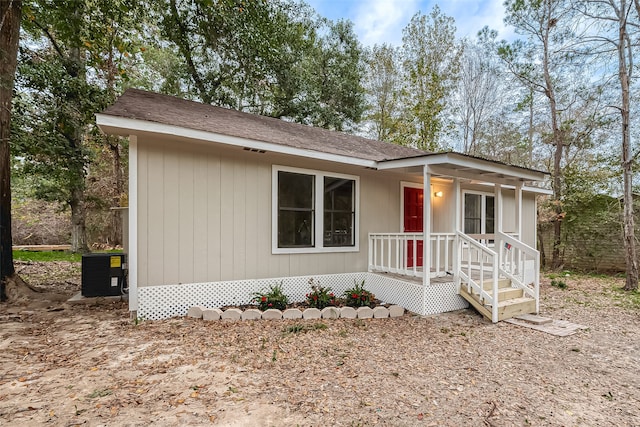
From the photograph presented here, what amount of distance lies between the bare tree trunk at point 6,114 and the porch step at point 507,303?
7.53 metres

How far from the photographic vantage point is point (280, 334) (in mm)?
3906

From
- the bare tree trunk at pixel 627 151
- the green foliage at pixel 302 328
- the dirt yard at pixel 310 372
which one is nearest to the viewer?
the dirt yard at pixel 310 372

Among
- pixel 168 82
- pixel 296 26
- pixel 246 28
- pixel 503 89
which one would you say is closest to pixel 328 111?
pixel 296 26

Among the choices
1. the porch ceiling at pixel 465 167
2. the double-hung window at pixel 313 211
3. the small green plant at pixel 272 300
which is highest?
the porch ceiling at pixel 465 167

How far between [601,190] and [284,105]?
11826mm

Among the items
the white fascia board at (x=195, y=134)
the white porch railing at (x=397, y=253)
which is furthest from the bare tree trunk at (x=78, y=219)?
the white porch railing at (x=397, y=253)

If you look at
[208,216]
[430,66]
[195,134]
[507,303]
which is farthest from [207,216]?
[430,66]

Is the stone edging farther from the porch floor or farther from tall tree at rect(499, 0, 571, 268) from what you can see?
tall tree at rect(499, 0, 571, 268)

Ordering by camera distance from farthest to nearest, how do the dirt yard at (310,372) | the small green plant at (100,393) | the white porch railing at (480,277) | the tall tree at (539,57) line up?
the tall tree at (539,57), the white porch railing at (480,277), the small green plant at (100,393), the dirt yard at (310,372)

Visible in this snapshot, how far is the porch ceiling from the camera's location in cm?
484

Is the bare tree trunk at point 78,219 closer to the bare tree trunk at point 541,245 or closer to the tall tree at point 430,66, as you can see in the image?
the tall tree at point 430,66

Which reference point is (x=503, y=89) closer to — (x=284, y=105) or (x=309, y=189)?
(x=284, y=105)

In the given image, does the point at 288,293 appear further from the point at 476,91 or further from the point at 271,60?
the point at 476,91

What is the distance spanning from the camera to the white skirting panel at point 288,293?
4375 mm
